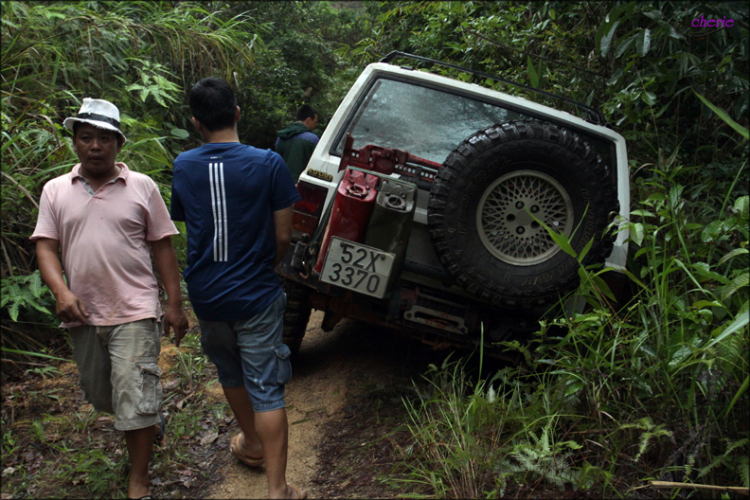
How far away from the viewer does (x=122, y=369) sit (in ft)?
8.39

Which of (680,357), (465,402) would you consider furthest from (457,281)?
(680,357)

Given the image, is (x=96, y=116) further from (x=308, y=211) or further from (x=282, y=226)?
(x=308, y=211)

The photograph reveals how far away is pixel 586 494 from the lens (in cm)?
239

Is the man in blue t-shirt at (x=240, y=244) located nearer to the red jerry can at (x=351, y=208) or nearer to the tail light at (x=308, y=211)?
the red jerry can at (x=351, y=208)

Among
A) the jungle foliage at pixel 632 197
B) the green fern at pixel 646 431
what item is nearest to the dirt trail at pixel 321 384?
the jungle foliage at pixel 632 197

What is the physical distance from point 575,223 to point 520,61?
4.16 m

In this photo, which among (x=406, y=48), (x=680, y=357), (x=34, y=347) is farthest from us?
(x=406, y=48)

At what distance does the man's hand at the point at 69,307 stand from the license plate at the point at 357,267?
3.59 feet

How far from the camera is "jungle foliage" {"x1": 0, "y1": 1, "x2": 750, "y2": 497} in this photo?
246cm

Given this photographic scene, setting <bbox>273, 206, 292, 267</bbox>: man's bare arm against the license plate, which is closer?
<bbox>273, 206, 292, 267</bbox>: man's bare arm

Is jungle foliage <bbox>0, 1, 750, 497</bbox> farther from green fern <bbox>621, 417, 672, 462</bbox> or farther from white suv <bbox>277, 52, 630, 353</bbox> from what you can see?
white suv <bbox>277, 52, 630, 353</bbox>

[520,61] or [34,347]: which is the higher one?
[520,61]

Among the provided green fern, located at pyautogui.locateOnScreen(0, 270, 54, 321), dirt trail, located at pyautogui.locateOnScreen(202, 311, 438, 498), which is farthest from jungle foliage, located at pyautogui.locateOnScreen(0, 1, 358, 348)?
dirt trail, located at pyautogui.locateOnScreen(202, 311, 438, 498)

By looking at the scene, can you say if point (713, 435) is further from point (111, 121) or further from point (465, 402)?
point (111, 121)
